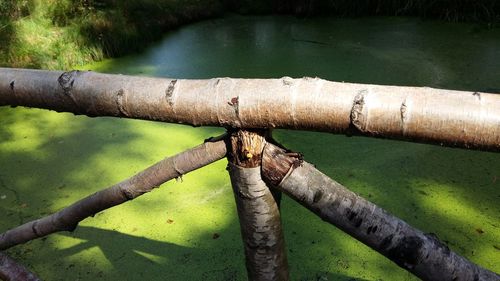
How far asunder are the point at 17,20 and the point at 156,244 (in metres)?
2.68

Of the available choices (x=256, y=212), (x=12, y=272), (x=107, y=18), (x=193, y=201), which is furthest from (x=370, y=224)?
(x=107, y=18)

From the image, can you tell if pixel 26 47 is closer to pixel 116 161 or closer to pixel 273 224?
pixel 116 161

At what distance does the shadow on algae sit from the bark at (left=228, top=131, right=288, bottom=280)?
728 mm

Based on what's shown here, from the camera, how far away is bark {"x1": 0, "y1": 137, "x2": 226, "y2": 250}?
0.78 meters

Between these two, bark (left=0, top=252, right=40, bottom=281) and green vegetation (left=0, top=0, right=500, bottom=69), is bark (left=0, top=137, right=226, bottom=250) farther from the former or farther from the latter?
green vegetation (left=0, top=0, right=500, bottom=69)

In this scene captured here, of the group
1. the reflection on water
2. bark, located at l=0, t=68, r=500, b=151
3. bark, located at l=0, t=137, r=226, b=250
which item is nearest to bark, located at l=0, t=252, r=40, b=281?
bark, located at l=0, t=137, r=226, b=250

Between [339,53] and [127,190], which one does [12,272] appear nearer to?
[127,190]

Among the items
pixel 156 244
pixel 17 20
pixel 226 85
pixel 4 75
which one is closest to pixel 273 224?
pixel 226 85

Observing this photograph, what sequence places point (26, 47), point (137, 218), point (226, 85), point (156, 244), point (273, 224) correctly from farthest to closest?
point (26, 47) → point (137, 218) → point (156, 244) → point (273, 224) → point (226, 85)

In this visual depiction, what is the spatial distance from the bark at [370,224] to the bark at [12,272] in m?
0.92

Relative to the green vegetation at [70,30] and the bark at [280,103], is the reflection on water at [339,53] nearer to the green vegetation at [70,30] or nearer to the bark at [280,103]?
the green vegetation at [70,30]

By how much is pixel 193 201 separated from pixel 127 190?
1.07 m

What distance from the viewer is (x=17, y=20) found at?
136 inches

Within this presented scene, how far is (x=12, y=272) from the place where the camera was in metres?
1.26
